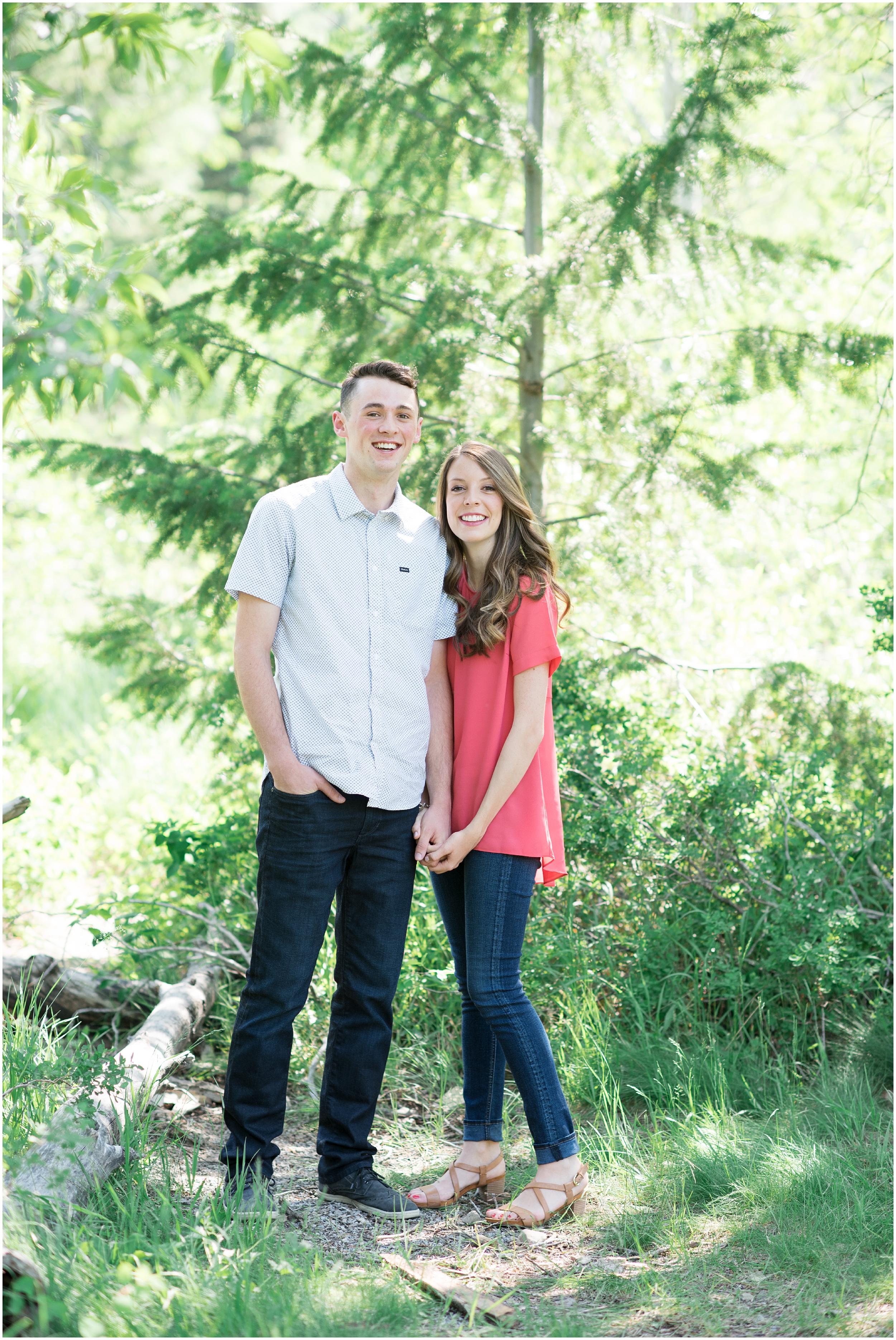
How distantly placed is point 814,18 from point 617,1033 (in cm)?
555

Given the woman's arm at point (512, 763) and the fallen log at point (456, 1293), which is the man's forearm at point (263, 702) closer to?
the woman's arm at point (512, 763)

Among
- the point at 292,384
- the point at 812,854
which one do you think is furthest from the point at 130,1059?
the point at 292,384

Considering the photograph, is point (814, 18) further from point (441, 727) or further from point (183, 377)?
point (441, 727)

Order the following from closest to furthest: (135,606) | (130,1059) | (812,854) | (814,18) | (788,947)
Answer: (130,1059) → (788,947) → (812,854) → (135,606) → (814,18)

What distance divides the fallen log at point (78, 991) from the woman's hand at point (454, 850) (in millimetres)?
1794

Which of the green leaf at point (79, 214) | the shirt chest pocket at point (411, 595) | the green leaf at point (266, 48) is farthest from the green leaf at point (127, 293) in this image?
the shirt chest pocket at point (411, 595)

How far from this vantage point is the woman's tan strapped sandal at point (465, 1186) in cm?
310

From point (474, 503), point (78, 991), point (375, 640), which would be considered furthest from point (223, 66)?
point (78, 991)

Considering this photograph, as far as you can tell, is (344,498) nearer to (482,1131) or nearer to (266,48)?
(266,48)

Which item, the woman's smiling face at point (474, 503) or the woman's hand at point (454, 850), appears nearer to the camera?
the woman's hand at point (454, 850)

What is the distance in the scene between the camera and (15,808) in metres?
3.31

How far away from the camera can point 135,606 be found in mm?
5480

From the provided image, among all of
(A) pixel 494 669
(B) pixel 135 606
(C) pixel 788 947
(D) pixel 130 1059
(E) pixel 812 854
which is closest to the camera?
(A) pixel 494 669

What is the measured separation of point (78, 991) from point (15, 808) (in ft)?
4.13
